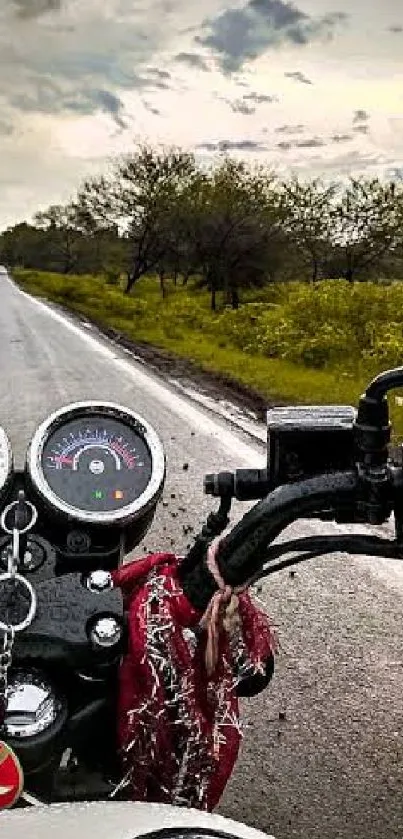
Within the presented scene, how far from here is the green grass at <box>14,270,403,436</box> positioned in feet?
39.0

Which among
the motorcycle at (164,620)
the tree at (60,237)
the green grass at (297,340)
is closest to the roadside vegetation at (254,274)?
the green grass at (297,340)

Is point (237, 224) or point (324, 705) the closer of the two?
point (324, 705)

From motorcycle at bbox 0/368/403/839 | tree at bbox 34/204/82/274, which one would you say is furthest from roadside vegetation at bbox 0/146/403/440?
tree at bbox 34/204/82/274

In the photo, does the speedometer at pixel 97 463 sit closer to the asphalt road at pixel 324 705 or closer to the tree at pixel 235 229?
the asphalt road at pixel 324 705

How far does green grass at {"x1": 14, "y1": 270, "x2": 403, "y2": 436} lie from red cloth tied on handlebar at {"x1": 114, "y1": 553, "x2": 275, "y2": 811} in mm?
6749

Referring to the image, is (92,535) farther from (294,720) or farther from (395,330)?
(395,330)

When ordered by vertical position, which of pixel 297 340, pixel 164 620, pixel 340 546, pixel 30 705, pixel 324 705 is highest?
pixel 340 546

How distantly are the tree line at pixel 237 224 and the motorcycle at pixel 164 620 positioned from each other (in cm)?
2897

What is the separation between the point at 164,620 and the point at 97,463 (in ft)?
1.94

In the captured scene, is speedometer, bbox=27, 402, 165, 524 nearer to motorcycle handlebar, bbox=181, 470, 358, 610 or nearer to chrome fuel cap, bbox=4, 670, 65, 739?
chrome fuel cap, bbox=4, 670, 65, 739

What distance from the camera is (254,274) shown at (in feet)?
112

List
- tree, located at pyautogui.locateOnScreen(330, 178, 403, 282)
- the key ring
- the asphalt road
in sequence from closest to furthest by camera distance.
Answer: the key ring, the asphalt road, tree, located at pyautogui.locateOnScreen(330, 178, 403, 282)

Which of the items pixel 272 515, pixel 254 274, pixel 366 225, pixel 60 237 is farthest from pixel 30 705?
pixel 60 237

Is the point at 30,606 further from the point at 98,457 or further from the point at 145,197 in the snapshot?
the point at 145,197
